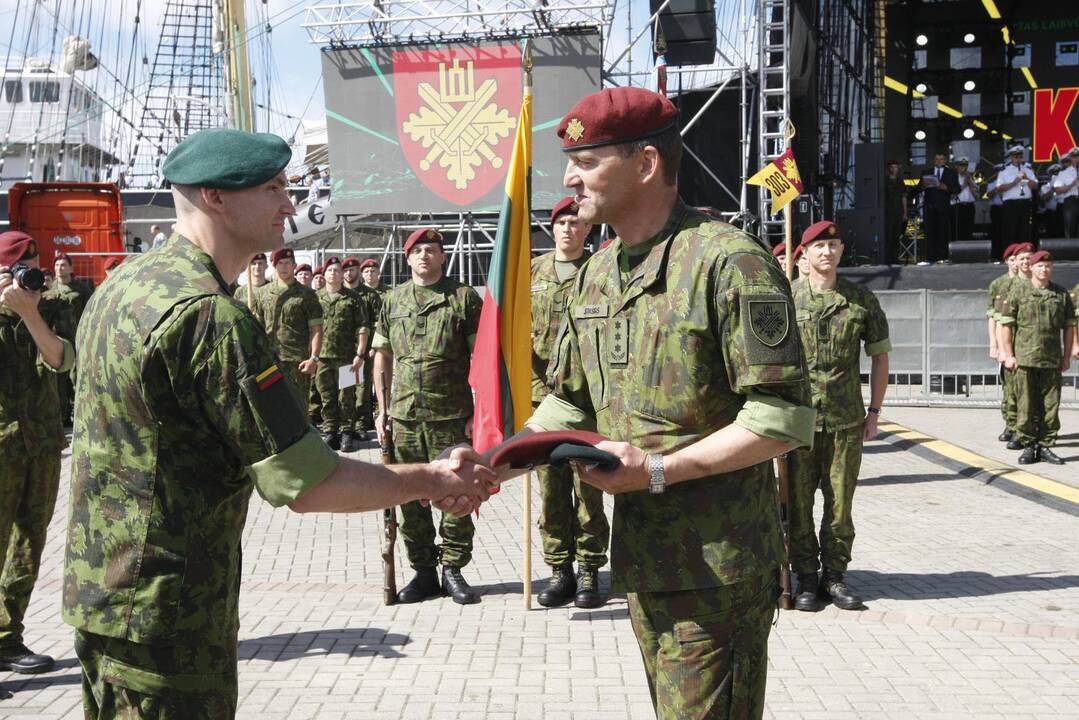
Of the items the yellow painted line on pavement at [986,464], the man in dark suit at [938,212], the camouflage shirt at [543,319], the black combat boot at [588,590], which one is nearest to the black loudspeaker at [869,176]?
the man in dark suit at [938,212]

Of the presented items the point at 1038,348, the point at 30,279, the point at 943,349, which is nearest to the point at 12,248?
the point at 30,279

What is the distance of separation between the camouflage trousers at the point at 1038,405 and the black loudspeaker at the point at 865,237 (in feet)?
26.6

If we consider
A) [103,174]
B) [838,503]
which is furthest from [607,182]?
[103,174]

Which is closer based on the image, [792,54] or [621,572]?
[621,572]

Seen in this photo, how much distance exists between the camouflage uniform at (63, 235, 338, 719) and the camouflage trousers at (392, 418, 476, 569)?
4.32 meters

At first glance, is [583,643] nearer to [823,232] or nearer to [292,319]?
[823,232]

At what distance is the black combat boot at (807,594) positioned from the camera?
21.7 feet

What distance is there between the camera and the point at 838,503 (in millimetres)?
6742

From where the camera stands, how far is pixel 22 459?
555 centimetres

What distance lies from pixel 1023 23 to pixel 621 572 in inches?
1170

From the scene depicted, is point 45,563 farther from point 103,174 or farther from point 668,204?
point 103,174

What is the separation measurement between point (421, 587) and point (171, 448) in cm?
469

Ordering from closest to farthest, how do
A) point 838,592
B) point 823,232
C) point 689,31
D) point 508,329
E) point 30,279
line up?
1. point 508,329
2. point 30,279
3. point 838,592
4. point 823,232
5. point 689,31

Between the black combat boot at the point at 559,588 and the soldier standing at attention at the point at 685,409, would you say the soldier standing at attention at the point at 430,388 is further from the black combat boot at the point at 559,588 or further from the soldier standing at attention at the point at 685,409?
the soldier standing at attention at the point at 685,409
